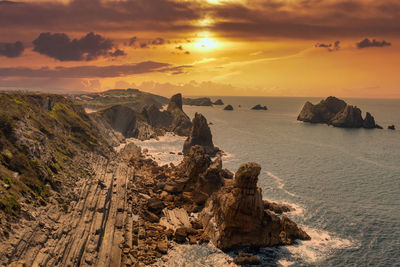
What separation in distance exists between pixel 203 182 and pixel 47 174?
102 ft

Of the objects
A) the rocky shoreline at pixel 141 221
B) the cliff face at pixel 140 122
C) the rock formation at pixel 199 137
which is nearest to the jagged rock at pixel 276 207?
the rocky shoreline at pixel 141 221

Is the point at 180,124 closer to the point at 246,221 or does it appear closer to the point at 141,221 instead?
the point at 141,221

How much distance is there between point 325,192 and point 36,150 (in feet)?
224

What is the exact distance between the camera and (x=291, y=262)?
143ft

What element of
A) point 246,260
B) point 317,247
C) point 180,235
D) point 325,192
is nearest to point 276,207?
point 317,247

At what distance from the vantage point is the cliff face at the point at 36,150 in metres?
44.7

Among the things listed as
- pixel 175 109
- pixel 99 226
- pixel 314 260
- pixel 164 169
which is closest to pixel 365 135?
pixel 175 109

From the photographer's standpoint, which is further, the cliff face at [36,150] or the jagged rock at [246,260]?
the cliff face at [36,150]

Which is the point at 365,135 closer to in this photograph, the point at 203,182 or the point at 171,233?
→ the point at 203,182

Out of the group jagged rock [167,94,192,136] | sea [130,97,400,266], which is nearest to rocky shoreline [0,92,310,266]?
sea [130,97,400,266]

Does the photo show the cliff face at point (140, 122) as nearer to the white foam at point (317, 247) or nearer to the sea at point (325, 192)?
the sea at point (325, 192)

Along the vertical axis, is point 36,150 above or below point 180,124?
below

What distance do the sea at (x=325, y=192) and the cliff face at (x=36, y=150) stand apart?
23814 millimetres

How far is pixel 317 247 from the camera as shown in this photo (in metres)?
47.9
